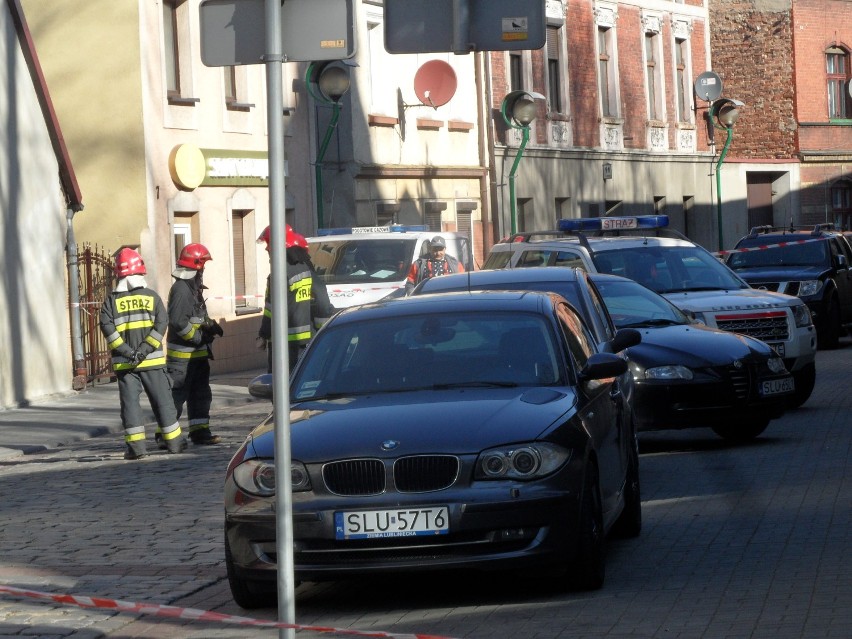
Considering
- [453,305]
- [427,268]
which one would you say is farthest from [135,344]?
[427,268]

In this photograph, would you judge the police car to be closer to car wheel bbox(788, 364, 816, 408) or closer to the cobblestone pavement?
car wheel bbox(788, 364, 816, 408)

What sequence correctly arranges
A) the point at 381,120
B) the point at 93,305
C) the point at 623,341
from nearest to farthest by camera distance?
the point at 623,341, the point at 93,305, the point at 381,120

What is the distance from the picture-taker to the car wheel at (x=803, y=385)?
1767 centimetres

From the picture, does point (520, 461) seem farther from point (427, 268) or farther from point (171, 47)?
point (171, 47)

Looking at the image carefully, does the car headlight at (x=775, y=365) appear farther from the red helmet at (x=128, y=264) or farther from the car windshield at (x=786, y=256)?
the car windshield at (x=786, y=256)

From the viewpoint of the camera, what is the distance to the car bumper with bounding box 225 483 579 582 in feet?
25.4

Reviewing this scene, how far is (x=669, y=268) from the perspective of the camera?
19.8 metres

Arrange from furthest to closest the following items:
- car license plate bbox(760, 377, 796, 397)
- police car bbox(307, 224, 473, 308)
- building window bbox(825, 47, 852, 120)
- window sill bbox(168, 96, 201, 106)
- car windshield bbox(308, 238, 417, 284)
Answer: building window bbox(825, 47, 852, 120) → window sill bbox(168, 96, 201, 106) → car windshield bbox(308, 238, 417, 284) → police car bbox(307, 224, 473, 308) → car license plate bbox(760, 377, 796, 397)

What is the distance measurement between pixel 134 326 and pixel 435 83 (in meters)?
19.6

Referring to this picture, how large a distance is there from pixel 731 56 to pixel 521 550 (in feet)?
155

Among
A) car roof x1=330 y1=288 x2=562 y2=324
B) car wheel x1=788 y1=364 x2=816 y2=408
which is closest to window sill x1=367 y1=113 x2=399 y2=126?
car wheel x1=788 y1=364 x2=816 y2=408

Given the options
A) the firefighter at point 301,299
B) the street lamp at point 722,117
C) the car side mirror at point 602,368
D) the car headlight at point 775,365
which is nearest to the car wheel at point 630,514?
the car side mirror at point 602,368

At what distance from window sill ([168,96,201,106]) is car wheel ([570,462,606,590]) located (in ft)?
65.1

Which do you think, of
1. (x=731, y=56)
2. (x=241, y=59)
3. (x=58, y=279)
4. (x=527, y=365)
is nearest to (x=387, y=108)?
(x=58, y=279)
